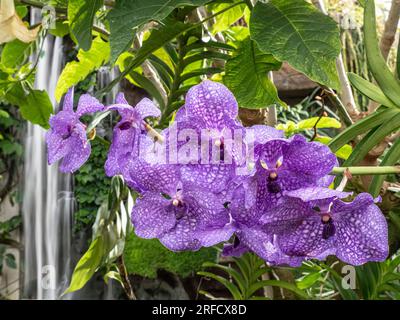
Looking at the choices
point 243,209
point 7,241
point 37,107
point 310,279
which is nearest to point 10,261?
point 7,241

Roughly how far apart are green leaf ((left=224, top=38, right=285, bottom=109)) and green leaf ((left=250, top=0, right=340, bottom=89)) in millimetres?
107

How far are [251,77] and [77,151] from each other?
0.95 feet

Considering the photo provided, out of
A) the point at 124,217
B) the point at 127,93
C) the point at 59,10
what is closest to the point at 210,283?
the point at 127,93

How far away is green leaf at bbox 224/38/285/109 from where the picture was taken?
658 mm

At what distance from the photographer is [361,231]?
38 cm

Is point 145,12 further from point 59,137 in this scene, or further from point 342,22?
point 342,22

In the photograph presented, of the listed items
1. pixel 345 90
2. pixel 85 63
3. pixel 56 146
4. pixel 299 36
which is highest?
pixel 85 63

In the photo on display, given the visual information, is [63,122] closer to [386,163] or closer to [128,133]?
[128,133]

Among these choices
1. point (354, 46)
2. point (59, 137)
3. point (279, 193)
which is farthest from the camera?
point (354, 46)

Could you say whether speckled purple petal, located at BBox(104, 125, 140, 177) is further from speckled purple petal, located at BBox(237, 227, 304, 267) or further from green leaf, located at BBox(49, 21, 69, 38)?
green leaf, located at BBox(49, 21, 69, 38)

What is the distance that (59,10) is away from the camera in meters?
0.97

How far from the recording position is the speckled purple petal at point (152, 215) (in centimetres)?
41
